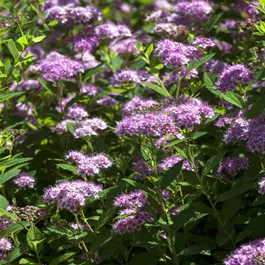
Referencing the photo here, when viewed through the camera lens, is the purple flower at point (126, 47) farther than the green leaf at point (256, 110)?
Yes

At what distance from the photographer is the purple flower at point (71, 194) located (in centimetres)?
275

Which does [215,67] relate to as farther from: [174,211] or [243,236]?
[243,236]

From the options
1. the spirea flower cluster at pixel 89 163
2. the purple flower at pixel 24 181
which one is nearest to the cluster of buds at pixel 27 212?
the spirea flower cluster at pixel 89 163

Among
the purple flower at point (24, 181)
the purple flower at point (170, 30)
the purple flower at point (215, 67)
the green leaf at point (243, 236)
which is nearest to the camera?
the green leaf at point (243, 236)

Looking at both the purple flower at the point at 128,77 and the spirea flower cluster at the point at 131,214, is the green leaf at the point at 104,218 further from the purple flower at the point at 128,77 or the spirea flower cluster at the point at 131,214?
the purple flower at the point at 128,77

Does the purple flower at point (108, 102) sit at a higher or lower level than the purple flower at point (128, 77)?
lower

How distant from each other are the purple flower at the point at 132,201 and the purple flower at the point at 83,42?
1.52 meters

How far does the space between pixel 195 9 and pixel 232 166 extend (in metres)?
1.43

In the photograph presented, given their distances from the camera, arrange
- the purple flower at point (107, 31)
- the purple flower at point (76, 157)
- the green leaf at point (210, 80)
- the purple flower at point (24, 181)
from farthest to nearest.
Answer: the purple flower at point (107, 31)
the green leaf at point (210, 80)
the purple flower at point (24, 181)
the purple flower at point (76, 157)

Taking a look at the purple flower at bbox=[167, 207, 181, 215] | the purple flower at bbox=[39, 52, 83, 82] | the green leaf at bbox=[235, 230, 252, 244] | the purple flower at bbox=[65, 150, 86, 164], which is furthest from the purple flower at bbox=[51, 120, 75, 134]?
the green leaf at bbox=[235, 230, 252, 244]

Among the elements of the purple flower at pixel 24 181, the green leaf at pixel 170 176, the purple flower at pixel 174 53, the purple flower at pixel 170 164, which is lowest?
the purple flower at pixel 24 181

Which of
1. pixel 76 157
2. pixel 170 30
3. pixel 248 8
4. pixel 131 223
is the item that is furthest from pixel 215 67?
pixel 131 223

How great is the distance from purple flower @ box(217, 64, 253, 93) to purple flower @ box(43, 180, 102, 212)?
0.87 metres

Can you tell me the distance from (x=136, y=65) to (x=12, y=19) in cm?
86
